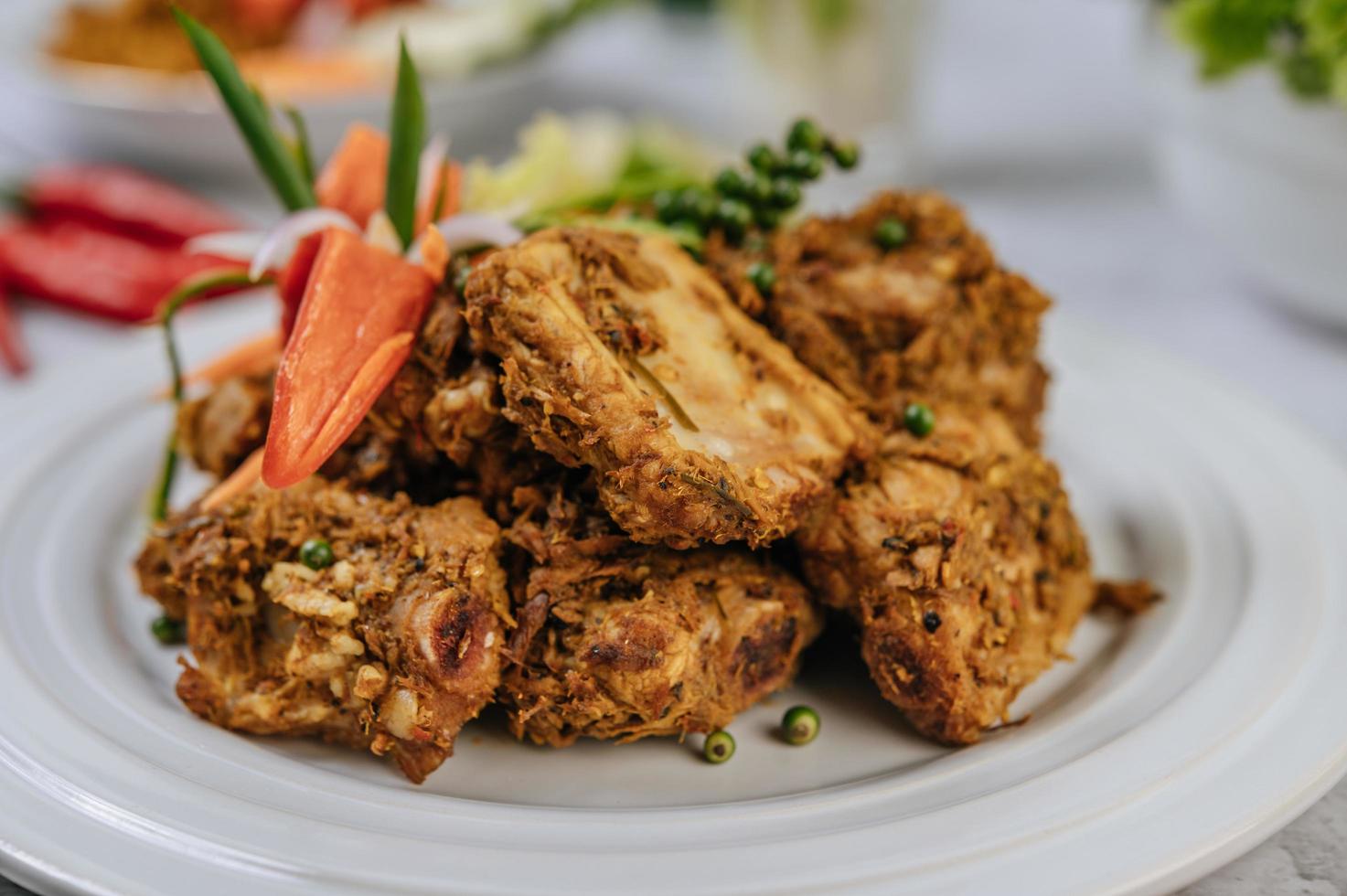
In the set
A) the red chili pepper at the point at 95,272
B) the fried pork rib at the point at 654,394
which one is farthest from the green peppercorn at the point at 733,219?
the red chili pepper at the point at 95,272

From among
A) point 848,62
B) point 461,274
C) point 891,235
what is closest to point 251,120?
point 461,274

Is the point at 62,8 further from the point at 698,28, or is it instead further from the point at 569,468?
the point at 569,468

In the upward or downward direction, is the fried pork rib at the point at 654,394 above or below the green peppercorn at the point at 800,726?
above

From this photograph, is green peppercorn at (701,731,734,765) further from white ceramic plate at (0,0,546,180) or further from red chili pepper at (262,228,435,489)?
white ceramic plate at (0,0,546,180)

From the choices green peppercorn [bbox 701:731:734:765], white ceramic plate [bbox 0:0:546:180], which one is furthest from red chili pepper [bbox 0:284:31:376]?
green peppercorn [bbox 701:731:734:765]

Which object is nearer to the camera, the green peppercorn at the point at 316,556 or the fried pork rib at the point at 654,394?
the fried pork rib at the point at 654,394

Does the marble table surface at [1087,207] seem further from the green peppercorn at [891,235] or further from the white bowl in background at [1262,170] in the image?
the green peppercorn at [891,235]
